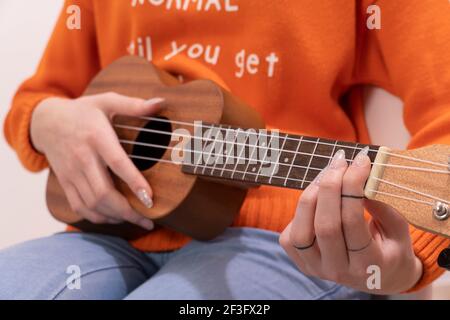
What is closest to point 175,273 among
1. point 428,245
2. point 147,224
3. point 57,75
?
point 147,224

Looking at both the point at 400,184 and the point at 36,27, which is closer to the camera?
the point at 400,184

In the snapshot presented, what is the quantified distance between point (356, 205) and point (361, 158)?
1.7 inches

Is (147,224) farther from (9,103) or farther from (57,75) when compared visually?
(9,103)

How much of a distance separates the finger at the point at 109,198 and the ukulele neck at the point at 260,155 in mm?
121

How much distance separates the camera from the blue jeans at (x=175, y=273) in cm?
71

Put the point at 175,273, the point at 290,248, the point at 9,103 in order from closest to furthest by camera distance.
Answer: the point at 290,248 < the point at 175,273 < the point at 9,103

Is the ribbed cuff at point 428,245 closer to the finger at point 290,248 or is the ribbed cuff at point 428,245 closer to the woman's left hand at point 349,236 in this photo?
the woman's left hand at point 349,236

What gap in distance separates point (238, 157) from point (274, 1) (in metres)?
0.24

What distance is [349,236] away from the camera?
0.57 meters

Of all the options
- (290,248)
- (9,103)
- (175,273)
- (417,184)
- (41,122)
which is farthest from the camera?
(9,103)

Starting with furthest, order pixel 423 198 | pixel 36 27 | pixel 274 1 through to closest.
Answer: pixel 36 27, pixel 274 1, pixel 423 198
